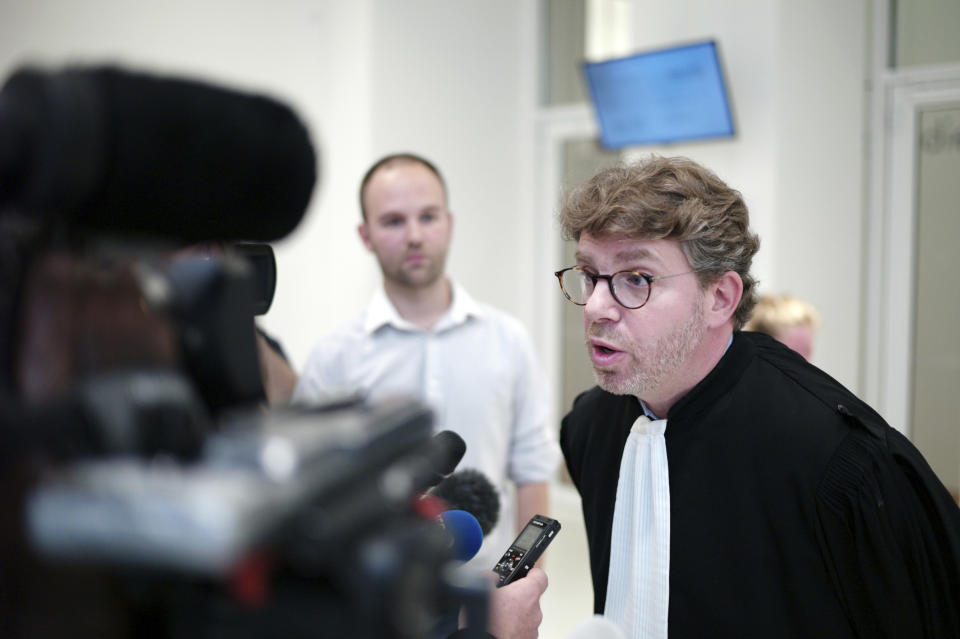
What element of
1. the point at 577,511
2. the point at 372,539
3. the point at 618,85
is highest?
the point at 618,85

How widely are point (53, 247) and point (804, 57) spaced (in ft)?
13.3

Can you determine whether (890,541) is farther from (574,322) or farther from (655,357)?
(574,322)

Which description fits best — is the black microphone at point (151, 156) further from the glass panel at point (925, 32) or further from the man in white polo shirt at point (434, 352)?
the glass panel at point (925, 32)

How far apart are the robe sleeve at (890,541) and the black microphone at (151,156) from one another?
3.65ft

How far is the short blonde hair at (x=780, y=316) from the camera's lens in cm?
305

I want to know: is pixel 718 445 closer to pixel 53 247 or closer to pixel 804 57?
pixel 53 247

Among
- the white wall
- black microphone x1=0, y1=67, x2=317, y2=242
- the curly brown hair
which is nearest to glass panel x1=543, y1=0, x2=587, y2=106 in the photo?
the white wall

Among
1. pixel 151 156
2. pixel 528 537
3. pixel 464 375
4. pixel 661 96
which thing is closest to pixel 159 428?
pixel 151 156

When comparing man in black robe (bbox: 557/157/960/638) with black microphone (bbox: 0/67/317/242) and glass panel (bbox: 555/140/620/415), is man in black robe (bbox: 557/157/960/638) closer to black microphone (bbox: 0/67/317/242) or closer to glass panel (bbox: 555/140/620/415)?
black microphone (bbox: 0/67/317/242)

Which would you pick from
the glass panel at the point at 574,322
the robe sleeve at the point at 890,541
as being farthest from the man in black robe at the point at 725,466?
the glass panel at the point at 574,322

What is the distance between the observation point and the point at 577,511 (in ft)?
18.1

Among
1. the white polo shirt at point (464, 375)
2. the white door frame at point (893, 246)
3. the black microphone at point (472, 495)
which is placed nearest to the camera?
the black microphone at point (472, 495)

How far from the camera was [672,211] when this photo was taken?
1490mm

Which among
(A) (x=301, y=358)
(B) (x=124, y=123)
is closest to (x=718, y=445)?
(B) (x=124, y=123)
